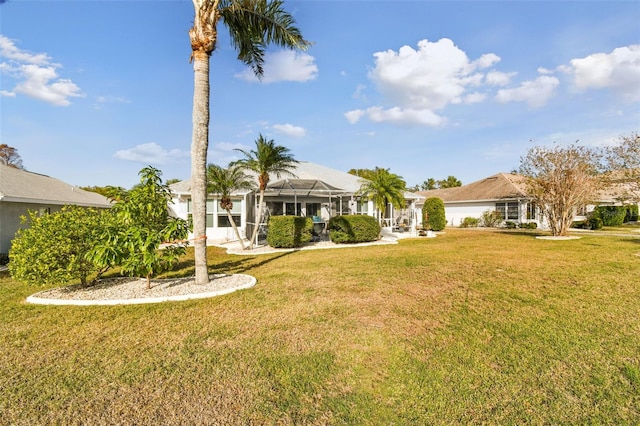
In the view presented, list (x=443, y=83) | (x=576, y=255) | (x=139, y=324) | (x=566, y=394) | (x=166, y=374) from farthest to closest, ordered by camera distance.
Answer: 1. (x=443, y=83)
2. (x=576, y=255)
3. (x=139, y=324)
4. (x=166, y=374)
5. (x=566, y=394)

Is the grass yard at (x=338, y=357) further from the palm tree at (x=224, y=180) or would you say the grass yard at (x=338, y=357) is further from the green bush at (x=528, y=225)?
the green bush at (x=528, y=225)

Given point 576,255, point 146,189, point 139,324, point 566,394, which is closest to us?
point 566,394

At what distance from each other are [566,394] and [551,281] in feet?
17.2

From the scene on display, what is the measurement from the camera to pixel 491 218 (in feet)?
98.2

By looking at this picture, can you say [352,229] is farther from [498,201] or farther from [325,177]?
[498,201]

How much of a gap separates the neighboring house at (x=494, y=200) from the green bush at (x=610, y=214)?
6.35m

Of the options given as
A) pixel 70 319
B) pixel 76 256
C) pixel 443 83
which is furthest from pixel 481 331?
pixel 443 83

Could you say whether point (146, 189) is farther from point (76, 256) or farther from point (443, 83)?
point (443, 83)

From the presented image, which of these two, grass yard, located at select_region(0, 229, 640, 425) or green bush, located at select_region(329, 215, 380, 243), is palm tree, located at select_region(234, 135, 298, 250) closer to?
green bush, located at select_region(329, 215, 380, 243)

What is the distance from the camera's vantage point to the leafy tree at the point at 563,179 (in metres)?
17.1

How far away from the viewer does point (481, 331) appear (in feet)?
15.4

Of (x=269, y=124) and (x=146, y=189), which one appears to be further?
(x=269, y=124)

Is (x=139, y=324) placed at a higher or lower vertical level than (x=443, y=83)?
lower

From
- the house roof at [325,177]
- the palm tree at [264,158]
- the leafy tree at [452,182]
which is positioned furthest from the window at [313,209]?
the leafy tree at [452,182]
